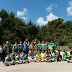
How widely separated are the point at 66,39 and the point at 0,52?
81.2ft

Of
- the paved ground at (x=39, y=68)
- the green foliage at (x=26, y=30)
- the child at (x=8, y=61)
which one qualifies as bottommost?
the paved ground at (x=39, y=68)

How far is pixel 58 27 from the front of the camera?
3975 cm

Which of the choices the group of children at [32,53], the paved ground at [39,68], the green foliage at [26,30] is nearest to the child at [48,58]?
the group of children at [32,53]

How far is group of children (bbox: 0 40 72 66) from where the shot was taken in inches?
330

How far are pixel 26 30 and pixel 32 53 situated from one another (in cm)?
2299

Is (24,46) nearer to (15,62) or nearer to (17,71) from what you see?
(15,62)

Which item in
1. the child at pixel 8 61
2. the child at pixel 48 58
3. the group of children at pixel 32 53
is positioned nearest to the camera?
the child at pixel 8 61

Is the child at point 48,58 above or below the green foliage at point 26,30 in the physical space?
below

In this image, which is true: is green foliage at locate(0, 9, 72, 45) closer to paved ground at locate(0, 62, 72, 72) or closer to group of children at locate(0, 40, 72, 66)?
group of children at locate(0, 40, 72, 66)

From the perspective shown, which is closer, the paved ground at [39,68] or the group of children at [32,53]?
the paved ground at [39,68]

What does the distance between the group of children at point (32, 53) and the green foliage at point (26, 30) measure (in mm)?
15940

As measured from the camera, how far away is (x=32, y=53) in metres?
9.64

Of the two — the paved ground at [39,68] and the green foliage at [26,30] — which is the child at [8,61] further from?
the green foliage at [26,30]

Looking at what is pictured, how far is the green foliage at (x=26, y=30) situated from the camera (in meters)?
26.2
